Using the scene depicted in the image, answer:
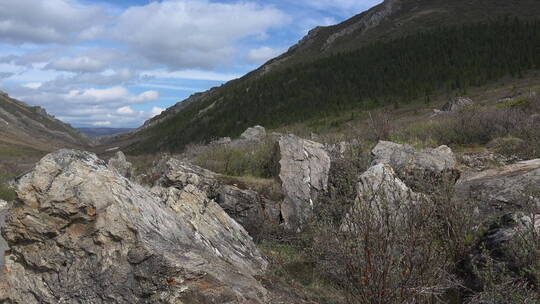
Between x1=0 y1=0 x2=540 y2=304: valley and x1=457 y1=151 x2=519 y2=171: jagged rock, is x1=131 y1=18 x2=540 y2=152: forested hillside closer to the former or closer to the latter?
x1=0 y1=0 x2=540 y2=304: valley

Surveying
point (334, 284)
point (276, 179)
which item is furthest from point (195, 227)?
point (276, 179)

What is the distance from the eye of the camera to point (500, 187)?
7582 millimetres

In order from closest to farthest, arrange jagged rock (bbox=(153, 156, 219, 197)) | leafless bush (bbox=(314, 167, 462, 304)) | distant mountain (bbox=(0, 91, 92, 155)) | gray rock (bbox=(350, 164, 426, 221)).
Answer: leafless bush (bbox=(314, 167, 462, 304))
gray rock (bbox=(350, 164, 426, 221))
jagged rock (bbox=(153, 156, 219, 197))
distant mountain (bbox=(0, 91, 92, 155))

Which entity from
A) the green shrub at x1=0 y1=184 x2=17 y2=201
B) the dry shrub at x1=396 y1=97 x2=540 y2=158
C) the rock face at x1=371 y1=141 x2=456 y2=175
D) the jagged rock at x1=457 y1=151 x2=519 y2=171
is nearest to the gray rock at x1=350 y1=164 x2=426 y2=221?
the rock face at x1=371 y1=141 x2=456 y2=175

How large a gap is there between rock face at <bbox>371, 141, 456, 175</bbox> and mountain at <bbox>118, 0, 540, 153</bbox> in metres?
32.4

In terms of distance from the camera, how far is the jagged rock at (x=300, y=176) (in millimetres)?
10305

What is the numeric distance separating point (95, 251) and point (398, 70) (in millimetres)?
50959

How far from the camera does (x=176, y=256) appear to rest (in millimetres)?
4977

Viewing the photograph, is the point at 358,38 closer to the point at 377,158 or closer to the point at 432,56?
the point at 432,56

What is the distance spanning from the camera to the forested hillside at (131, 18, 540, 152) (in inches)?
1713

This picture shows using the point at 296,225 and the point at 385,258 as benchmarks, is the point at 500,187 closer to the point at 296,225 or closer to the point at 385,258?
the point at 296,225

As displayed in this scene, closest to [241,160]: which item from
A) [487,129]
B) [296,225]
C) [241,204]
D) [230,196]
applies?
[230,196]

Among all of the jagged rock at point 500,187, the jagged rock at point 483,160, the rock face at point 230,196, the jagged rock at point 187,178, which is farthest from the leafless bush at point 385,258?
the jagged rock at point 483,160

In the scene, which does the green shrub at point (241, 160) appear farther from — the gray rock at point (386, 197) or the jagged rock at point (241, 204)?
the gray rock at point (386, 197)
